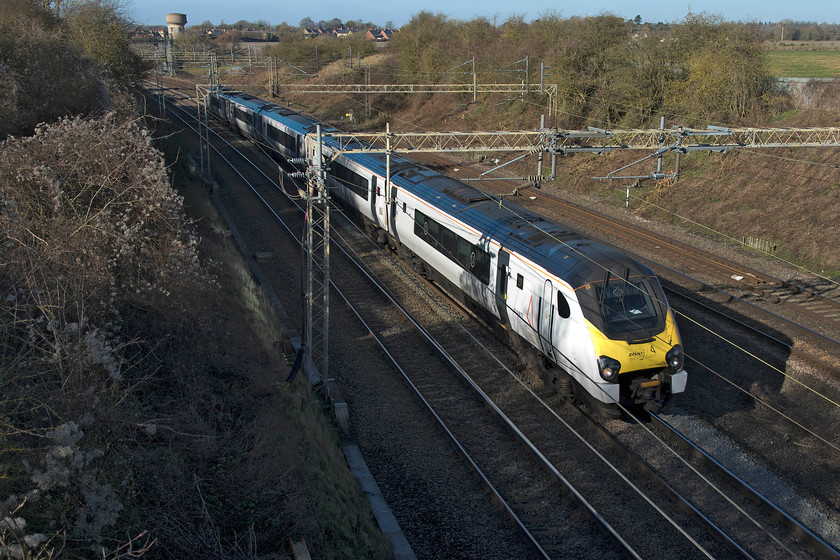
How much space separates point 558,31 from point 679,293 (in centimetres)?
3707

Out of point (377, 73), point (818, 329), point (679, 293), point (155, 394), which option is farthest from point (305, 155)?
point (377, 73)

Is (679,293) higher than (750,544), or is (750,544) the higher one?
(679,293)

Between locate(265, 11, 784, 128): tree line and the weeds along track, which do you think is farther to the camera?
locate(265, 11, 784, 128): tree line

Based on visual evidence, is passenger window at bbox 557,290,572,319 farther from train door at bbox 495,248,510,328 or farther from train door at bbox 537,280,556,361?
train door at bbox 495,248,510,328

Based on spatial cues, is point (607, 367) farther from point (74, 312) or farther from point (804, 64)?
point (804, 64)

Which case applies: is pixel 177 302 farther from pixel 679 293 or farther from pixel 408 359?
pixel 679 293

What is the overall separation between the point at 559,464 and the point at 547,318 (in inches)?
102

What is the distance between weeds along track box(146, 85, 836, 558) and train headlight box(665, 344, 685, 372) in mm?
1138

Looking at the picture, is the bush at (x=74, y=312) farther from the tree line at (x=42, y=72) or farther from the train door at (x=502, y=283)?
the train door at (x=502, y=283)

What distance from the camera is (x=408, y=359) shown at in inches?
530

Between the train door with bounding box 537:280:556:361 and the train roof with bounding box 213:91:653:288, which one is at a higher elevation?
the train roof with bounding box 213:91:653:288

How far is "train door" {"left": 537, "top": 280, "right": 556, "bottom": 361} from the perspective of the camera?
11242 mm

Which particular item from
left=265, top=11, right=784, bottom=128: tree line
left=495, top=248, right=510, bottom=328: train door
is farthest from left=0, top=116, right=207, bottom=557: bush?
left=265, top=11, right=784, bottom=128: tree line

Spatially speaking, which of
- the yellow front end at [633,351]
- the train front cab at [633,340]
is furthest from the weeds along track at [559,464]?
the yellow front end at [633,351]
